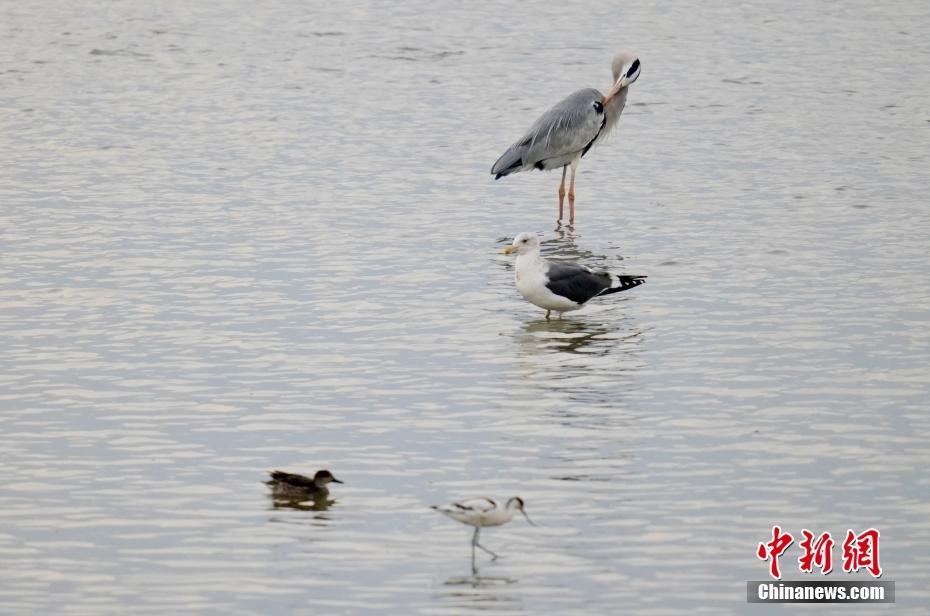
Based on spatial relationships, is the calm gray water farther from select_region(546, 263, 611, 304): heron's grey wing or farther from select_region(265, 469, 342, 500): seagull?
select_region(546, 263, 611, 304): heron's grey wing

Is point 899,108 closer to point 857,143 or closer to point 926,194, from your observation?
point 857,143

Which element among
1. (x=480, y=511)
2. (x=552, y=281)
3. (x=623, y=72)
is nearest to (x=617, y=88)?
(x=623, y=72)

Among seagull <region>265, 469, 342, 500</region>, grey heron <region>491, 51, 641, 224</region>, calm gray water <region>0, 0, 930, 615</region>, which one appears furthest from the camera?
grey heron <region>491, 51, 641, 224</region>

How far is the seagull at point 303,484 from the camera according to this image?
9352mm

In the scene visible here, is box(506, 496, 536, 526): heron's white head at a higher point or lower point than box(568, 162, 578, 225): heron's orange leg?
lower

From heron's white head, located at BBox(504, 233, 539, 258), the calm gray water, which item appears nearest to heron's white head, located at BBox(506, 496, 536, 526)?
the calm gray water

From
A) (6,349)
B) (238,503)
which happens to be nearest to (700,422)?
(238,503)

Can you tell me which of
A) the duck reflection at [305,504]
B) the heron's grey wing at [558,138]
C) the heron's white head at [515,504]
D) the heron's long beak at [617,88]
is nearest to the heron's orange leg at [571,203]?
the heron's grey wing at [558,138]

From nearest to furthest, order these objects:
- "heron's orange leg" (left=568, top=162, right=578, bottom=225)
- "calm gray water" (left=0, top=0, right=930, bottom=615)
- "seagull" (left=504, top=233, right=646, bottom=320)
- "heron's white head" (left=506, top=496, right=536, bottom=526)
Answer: "heron's white head" (left=506, top=496, right=536, bottom=526)
"calm gray water" (left=0, top=0, right=930, bottom=615)
"seagull" (left=504, top=233, right=646, bottom=320)
"heron's orange leg" (left=568, top=162, right=578, bottom=225)

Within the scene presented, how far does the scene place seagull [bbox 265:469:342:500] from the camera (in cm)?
935

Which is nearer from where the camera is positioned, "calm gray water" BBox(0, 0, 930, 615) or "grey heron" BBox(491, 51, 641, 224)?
"calm gray water" BBox(0, 0, 930, 615)

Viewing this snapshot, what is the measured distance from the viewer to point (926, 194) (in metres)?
18.5

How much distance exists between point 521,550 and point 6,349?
5242 millimetres

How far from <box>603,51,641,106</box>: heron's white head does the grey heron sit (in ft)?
0.04
